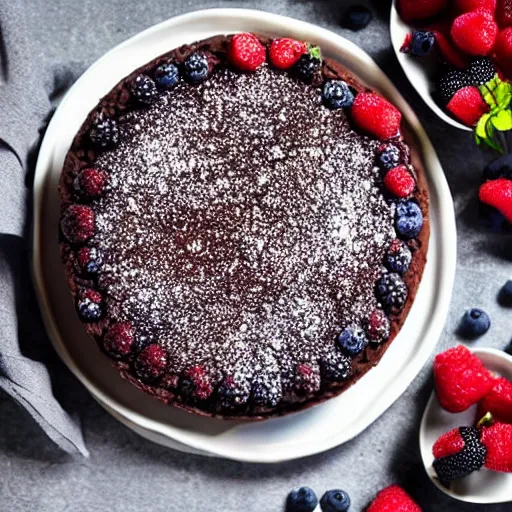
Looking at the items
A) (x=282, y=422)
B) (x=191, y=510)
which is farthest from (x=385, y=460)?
(x=191, y=510)

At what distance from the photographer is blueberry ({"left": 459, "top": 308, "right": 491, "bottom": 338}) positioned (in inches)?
106

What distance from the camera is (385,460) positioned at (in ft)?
9.09

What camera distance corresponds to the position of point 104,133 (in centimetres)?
240

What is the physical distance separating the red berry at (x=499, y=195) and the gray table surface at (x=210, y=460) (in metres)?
0.10

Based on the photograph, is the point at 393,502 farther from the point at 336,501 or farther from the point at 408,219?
the point at 408,219

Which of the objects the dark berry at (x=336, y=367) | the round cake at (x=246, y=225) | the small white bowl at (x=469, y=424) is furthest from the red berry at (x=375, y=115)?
the small white bowl at (x=469, y=424)

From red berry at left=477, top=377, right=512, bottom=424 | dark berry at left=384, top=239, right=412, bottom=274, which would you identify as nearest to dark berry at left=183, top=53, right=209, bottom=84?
dark berry at left=384, top=239, right=412, bottom=274

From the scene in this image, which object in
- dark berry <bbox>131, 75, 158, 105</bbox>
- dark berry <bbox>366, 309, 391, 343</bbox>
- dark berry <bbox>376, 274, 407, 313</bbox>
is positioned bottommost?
dark berry <bbox>366, 309, 391, 343</bbox>

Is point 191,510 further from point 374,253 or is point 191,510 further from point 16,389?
point 374,253

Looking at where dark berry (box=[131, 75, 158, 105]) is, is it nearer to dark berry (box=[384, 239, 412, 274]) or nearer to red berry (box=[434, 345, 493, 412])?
dark berry (box=[384, 239, 412, 274])

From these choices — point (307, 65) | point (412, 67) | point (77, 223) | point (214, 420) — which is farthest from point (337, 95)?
point (214, 420)

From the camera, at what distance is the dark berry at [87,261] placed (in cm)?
241

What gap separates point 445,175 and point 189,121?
0.82 metres

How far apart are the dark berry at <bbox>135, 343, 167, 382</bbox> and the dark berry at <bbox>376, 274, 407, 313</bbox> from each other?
609 millimetres
